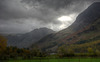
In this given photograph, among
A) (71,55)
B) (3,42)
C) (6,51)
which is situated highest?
(3,42)

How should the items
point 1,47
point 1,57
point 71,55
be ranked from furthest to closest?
1. point 1,47
2. point 71,55
3. point 1,57

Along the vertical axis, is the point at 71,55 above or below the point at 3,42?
below

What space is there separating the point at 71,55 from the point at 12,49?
66.6 metres

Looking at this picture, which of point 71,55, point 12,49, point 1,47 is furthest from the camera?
point 12,49

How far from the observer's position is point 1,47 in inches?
4085

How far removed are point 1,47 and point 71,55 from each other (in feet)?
216

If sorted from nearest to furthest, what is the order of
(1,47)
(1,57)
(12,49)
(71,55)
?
(1,57) < (71,55) < (1,47) < (12,49)

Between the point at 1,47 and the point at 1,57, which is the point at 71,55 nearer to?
the point at 1,57

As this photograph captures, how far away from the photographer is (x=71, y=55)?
82.4 metres

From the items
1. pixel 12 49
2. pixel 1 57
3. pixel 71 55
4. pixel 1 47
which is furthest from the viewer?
pixel 12 49

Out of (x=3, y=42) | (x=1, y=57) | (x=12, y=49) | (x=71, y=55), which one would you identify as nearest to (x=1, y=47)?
(x=3, y=42)

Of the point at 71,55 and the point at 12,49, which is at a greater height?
the point at 12,49

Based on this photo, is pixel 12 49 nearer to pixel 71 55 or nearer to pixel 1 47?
pixel 1 47

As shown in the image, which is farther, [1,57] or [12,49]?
[12,49]
